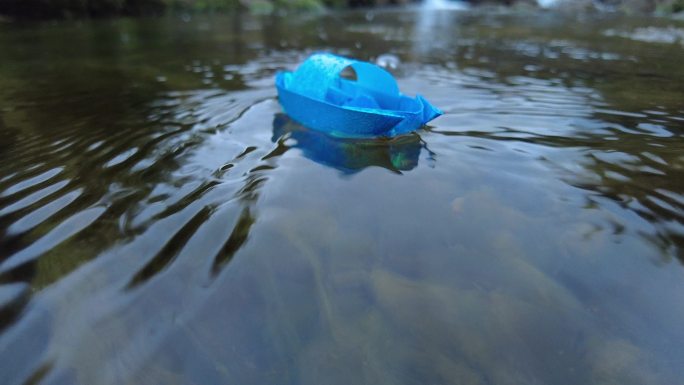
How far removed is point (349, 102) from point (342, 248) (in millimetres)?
2704

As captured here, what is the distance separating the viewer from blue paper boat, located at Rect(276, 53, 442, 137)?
439 centimetres

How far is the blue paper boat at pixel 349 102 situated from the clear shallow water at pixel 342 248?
248 mm

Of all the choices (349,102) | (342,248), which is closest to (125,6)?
(349,102)

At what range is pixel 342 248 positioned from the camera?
2.93 metres

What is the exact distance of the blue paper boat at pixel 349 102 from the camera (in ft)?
14.4

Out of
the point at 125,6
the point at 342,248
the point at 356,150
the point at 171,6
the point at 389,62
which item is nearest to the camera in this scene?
the point at 342,248

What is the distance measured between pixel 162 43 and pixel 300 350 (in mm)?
13574

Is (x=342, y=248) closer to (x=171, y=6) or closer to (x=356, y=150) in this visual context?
(x=356, y=150)

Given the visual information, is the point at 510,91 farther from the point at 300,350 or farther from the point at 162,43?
the point at 162,43

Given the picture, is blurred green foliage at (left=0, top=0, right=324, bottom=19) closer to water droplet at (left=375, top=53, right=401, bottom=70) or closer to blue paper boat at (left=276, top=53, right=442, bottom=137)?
water droplet at (left=375, top=53, right=401, bottom=70)

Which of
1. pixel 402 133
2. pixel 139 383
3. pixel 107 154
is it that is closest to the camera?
pixel 139 383

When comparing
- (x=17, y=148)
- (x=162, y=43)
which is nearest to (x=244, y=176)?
(x=17, y=148)

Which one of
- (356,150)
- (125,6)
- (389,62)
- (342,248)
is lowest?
(342,248)

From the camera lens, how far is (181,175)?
13.0 feet
